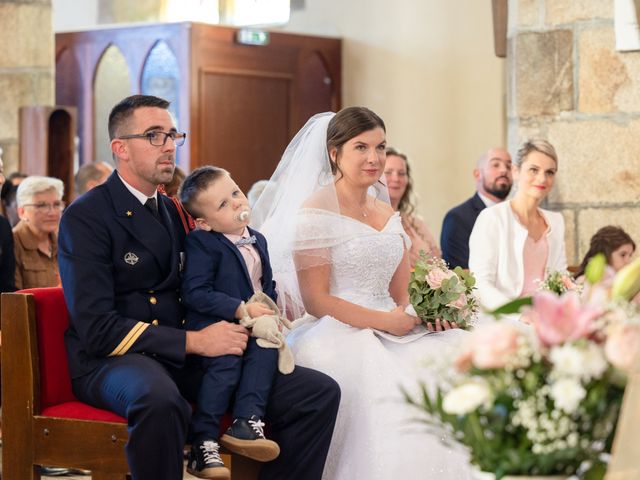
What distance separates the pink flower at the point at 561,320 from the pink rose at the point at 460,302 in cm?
216

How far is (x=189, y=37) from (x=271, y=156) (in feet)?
4.34

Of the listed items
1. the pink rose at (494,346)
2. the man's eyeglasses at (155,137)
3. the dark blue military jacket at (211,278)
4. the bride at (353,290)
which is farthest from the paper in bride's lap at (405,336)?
the pink rose at (494,346)

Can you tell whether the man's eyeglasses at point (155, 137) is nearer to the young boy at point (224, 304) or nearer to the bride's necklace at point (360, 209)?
the young boy at point (224, 304)

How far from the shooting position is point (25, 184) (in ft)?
19.3

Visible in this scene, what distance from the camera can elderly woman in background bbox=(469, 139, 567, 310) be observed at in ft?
17.8

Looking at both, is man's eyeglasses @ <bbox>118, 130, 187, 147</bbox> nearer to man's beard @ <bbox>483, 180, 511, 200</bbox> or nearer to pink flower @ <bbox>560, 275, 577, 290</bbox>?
pink flower @ <bbox>560, 275, 577, 290</bbox>

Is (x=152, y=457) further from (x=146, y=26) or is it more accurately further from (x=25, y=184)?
(x=146, y=26)

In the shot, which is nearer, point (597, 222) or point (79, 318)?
point (79, 318)

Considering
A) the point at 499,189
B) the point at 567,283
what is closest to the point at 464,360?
the point at 567,283

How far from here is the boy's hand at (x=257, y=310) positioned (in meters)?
3.75

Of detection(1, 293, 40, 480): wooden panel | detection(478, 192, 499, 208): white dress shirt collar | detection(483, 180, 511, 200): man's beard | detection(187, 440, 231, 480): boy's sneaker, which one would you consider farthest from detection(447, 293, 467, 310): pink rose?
detection(483, 180, 511, 200): man's beard

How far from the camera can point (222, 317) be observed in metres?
3.79

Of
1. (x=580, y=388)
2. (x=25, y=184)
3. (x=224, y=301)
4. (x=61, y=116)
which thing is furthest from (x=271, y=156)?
(x=580, y=388)

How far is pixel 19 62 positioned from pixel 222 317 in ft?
14.8
